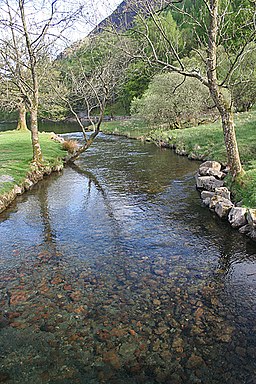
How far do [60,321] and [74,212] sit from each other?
782cm

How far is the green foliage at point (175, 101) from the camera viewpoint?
1603 inches

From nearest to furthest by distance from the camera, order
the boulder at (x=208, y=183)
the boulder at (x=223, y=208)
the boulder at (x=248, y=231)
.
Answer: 1. the boulder at (x=248, y=231)
2. the boulder at (x=223, y=208)
3. the boulder at (x=208, y=183)

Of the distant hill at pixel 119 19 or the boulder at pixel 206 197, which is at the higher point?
the distant hill at pixel 119 19

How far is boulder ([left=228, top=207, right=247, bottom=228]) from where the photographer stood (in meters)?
11.9

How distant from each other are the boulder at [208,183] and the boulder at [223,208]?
9.66 ft

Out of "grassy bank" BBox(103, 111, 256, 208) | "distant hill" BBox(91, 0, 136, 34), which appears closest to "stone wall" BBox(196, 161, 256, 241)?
"grassy bank" BBox(103, 111, 256, 208)

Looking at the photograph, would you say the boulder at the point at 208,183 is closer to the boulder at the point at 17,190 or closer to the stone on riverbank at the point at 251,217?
the stone on riverbank at the point at 251,217

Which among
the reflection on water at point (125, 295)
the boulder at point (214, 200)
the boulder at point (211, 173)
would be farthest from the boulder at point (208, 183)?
the boulder at point (214, 200)

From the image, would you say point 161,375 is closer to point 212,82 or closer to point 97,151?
point 212,82

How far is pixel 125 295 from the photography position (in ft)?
26.3

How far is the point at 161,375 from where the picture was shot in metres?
5.66

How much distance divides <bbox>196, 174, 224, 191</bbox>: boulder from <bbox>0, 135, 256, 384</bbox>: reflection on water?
1877 mm

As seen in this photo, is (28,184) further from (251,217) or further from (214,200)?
(251,217)

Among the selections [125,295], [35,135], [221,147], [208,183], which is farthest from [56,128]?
[125,295]
